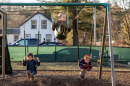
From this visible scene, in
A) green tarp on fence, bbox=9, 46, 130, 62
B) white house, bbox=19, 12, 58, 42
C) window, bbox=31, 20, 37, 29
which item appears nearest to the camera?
green tarp on fence, bbox=9, 46, 130, 62

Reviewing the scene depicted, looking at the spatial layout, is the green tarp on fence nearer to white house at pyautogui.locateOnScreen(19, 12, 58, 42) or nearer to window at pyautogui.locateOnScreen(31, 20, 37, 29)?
white house at pyautogui.locateOnScreen(19, 12, 58, 42)

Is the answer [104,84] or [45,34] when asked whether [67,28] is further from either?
[45,34]

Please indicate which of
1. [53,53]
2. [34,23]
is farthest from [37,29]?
[53,53]

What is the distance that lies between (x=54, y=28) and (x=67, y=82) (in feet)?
6.08

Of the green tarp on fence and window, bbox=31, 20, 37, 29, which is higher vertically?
window, bbox=31, 20, 37, 29

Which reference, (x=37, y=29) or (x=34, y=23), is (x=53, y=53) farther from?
(x=34, y=23)

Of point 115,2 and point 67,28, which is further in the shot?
point 115,2

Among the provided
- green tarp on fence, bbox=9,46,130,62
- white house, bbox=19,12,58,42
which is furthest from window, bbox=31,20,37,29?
green tarp on fence, bbox=9,46,130,62

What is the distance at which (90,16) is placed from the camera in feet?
56.3

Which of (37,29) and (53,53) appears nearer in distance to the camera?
(53,53)

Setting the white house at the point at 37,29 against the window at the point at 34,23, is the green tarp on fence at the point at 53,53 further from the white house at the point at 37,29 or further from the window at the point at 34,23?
the window at the point at 34,23

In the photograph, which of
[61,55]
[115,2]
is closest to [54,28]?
[115,2]

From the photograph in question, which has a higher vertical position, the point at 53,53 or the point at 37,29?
the point at 37,29

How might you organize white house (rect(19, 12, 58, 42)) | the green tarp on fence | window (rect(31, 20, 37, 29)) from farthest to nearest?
1. window (rect(31, 20, 37, 29))
2. white house (rect(19, 12, 58, 42))
3. the green tarp on fence
